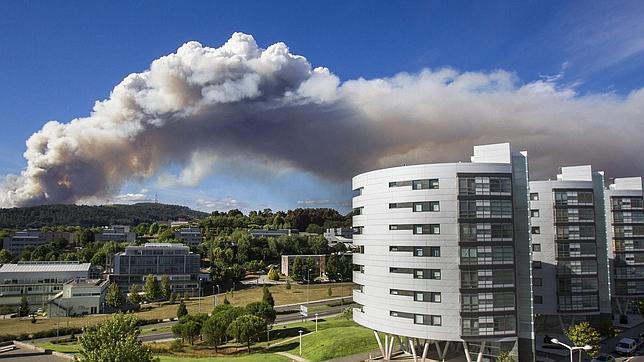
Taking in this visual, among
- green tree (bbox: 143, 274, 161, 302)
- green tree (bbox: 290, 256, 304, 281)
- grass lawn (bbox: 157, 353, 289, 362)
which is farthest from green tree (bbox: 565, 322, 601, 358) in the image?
green tree (bbox: 290, 256, 304, 281)

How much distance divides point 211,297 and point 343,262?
143ft

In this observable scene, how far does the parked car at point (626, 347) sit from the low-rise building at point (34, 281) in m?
113

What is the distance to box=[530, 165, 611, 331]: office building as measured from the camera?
6694 cm

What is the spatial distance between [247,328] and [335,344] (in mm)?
14033

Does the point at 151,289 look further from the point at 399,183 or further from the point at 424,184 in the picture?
the point at 424,184

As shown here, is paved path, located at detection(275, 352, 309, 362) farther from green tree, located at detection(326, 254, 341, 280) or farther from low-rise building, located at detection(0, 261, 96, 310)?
green tree, located at detection(326, 254, 341, 280)

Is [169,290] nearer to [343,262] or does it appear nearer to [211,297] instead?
[211,297]

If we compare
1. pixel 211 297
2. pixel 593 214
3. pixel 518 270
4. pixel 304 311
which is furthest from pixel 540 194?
pixel 211 297

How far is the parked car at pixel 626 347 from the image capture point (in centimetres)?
5941

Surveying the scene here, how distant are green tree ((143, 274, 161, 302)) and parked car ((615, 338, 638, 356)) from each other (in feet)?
326

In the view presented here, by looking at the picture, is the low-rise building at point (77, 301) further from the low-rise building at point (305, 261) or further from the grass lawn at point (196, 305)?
the low-rise building at point (305, 261)

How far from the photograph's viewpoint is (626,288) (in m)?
78.8

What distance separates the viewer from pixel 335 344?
61.5 meters

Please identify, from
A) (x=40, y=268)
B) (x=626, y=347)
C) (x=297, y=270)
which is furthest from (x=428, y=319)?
(x=40, y=268)
